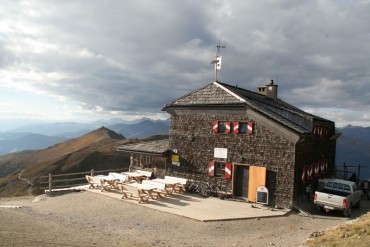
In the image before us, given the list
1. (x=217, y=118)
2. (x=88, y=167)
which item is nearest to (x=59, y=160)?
(x=88, y=167)

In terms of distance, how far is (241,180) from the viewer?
1962 cm

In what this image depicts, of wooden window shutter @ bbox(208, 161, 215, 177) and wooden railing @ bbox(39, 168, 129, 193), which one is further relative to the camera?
wooden railing @ bbox(39, 168, 129, 193)

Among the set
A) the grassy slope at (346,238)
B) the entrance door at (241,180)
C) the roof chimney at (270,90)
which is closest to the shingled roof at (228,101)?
the entrance door at (241,180)

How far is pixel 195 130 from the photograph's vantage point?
2170 cm

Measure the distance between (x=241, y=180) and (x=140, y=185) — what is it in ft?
18.8

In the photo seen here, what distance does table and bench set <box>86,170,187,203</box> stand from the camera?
18.5 m

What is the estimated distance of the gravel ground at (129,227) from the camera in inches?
450

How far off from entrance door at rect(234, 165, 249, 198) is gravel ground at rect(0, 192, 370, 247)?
129 inches

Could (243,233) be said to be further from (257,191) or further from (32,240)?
(32,240)

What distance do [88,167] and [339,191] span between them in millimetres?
43223

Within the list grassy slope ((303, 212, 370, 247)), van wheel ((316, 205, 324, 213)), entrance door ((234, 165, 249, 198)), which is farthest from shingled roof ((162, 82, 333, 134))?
grassy slope ((303, 212, 370, 247))

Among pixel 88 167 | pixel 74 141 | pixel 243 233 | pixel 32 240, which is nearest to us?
pixel 32 240

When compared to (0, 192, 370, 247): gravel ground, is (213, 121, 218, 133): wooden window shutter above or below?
above

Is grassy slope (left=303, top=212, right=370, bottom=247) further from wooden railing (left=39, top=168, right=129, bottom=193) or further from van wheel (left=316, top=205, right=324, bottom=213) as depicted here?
wooden railing (left=39, top=168, right=129, bottom=193)
